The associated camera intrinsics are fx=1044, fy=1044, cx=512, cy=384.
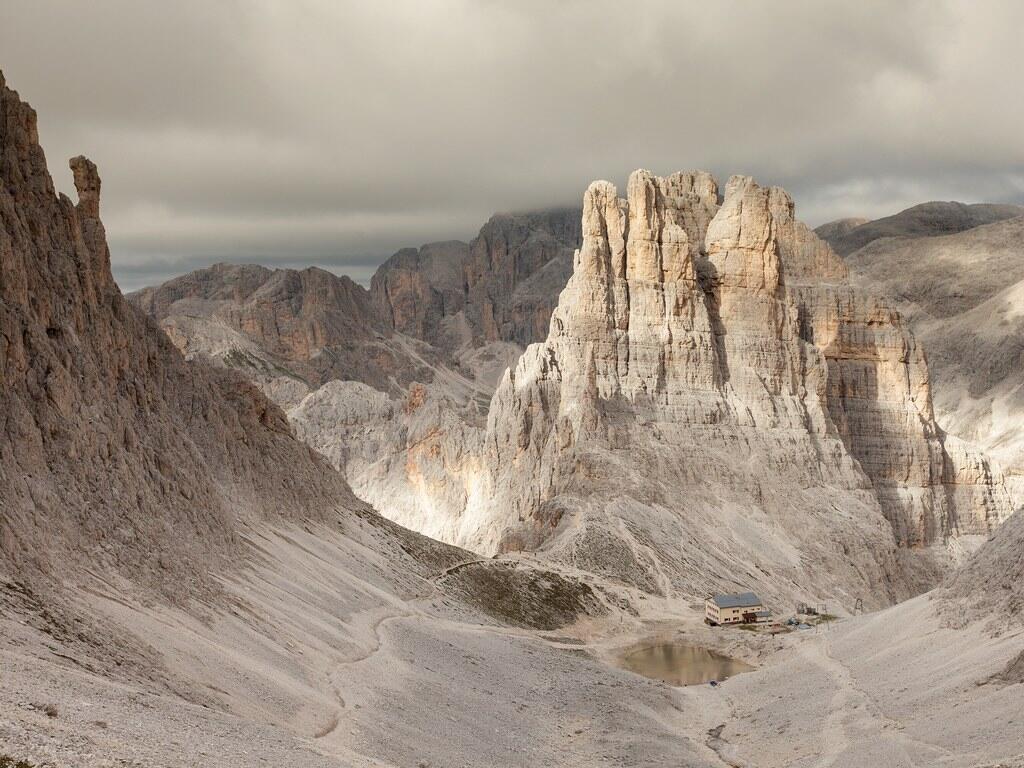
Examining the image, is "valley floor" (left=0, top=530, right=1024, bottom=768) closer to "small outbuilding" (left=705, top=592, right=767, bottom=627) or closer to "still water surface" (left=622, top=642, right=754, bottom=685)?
"still water surface" (left=622, top=642, right=754, bottom=685)

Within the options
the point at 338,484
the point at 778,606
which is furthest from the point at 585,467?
the point at 338,484

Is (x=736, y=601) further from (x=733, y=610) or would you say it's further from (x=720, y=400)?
(x=720, y=400)

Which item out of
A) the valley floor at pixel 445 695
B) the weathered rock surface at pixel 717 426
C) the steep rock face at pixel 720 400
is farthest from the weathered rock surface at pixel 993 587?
the steep rock face at pixel 720 400

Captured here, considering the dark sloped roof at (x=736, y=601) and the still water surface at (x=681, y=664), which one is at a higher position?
the dark sloped roof at (x=736, y=601)

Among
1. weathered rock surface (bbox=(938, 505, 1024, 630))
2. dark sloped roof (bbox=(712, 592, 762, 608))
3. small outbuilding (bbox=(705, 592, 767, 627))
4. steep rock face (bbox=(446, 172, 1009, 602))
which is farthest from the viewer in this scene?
steep rock face (bbox=(446, 172, 1009, 602))

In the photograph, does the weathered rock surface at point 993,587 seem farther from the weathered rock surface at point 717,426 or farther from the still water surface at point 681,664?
the weathered rock surface at point 717,426

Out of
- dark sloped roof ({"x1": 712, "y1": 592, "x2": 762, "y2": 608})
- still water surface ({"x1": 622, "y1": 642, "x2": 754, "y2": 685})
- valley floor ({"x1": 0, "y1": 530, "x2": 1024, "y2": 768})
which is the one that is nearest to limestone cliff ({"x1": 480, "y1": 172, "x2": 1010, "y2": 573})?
dark sloped roof ({"x1": 712, "y1": 592, "x2": 762, "y2": 608})

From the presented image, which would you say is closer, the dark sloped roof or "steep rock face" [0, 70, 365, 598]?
"steep rock face" [0, 70, 365, 598]
